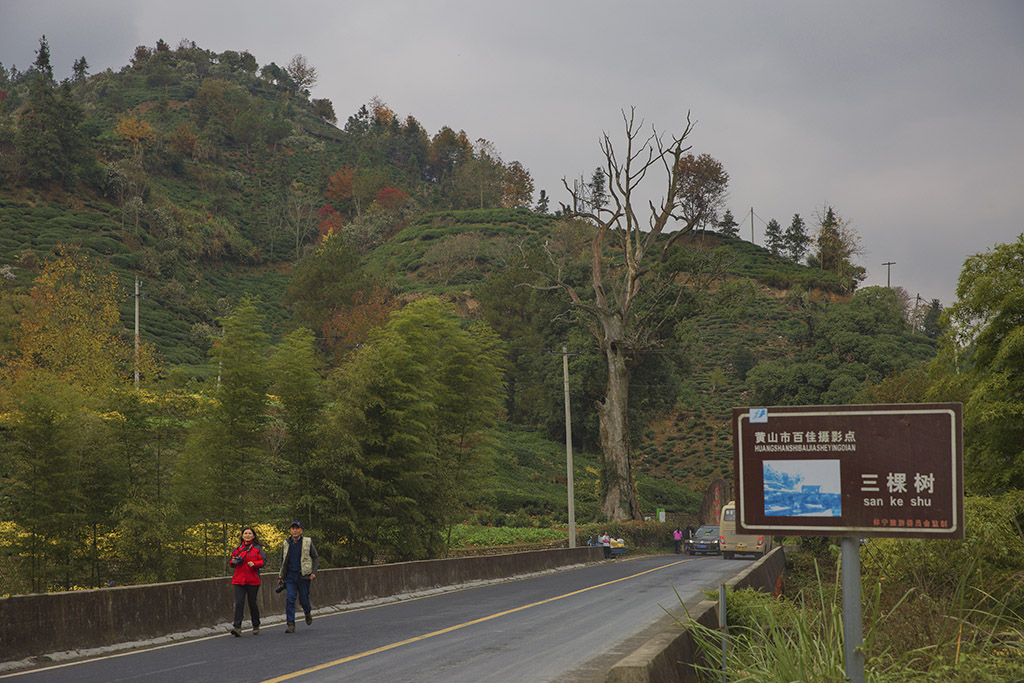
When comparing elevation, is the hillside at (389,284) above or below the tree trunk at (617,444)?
above

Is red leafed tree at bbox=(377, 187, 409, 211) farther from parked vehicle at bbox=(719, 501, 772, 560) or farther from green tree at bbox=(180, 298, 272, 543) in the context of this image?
green tree at bbox=(180, 298, 272, 543)

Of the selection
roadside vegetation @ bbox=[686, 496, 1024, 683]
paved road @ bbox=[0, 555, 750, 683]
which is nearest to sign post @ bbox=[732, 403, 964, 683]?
roadside vegetation @ bbox=[686, 496, 1024, 683]

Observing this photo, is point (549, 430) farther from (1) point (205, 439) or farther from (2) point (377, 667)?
(2) point (377, 667)

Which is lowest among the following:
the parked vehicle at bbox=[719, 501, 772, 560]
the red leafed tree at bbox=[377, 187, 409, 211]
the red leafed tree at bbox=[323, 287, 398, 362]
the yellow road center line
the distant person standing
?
the parked vehicle at bbox=[719, 501, 772, 560]

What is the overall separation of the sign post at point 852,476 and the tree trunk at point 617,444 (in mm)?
42571

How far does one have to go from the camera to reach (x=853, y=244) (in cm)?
13712

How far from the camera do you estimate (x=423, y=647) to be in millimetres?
12477

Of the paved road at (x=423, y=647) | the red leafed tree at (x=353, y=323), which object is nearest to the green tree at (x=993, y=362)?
the paved road at (x=423, y=647)

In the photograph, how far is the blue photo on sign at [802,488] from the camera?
541cm

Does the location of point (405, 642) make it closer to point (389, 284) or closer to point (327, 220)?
point (389, 284)

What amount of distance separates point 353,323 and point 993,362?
186ft

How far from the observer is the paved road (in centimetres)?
1004

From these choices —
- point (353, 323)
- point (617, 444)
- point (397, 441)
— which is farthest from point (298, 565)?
point (353, 323)

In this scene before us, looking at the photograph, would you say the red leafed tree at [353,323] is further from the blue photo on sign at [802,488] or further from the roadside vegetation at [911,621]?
the blue photo on sign at [802,488]
